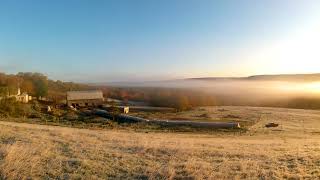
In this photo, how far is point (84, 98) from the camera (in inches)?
3580

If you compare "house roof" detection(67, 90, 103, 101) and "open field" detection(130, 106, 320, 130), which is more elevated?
"house roof" detection(67, 90, 103, 101)

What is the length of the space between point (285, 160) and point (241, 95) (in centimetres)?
10302

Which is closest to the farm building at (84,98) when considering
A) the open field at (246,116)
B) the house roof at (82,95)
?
the house roof at (82,95)

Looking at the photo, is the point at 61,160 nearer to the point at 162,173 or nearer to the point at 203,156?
the point at 162,173

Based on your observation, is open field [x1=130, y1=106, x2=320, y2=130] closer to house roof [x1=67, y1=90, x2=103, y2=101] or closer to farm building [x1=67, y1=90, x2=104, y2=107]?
farm building [x1=67, y1=90, x2=104, y2=107]

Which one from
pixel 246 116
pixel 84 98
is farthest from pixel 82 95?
pixel 246 116

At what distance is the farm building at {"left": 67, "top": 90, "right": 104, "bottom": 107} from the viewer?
88.7m

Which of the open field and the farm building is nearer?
the open field

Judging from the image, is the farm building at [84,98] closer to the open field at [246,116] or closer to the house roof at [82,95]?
the house roof at [82,95]

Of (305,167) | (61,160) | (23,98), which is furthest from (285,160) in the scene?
(23,98)

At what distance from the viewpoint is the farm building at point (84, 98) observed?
88688 millimetres

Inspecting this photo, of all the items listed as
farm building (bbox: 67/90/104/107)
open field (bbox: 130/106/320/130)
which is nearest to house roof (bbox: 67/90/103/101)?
farm building (bbox: 67/90/104/107)

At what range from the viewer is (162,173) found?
10.3 m

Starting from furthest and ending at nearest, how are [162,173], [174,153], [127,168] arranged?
1. [174,153]
2. [127,168]
3. [162,173]
